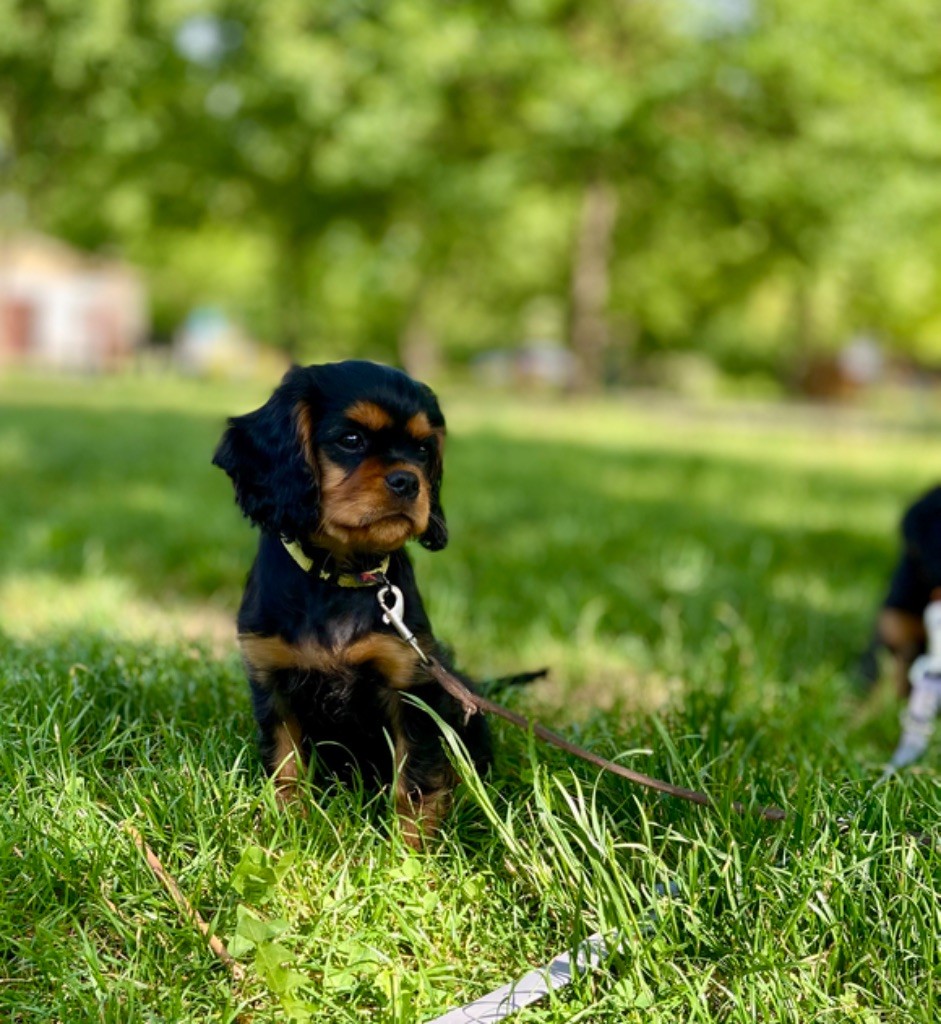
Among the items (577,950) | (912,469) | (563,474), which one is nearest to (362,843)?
(577,950)

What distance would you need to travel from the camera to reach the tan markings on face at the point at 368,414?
276 centimetres

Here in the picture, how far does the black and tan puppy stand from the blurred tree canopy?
62.7 ft

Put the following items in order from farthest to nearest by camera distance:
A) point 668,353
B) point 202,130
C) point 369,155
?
point 668,353 → point 202,130 → point 369,155

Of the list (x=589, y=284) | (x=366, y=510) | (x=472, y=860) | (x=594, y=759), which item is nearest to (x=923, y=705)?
(x=594, y=759)

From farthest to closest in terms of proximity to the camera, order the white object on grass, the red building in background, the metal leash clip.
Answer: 1. the red building in background
2. the white object on grass
3. the metal leash clip

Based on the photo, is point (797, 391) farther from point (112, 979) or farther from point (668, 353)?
point (112, 979)

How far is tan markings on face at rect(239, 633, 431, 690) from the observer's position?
8.66 ft

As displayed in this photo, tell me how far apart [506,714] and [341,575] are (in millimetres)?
491

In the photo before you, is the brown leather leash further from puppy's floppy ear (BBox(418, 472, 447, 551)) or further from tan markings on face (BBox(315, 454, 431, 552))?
puppy's floppy ear (BBox(418, 472, 447, 551))

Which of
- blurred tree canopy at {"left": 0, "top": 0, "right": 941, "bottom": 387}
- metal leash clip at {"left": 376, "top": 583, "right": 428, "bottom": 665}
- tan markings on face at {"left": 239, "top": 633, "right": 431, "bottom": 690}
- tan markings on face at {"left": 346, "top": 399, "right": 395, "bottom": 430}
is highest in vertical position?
blurred tree canopy at {"left": 0, "top": 0, "right": 941, "bottom": 387}

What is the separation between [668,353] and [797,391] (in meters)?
9.78

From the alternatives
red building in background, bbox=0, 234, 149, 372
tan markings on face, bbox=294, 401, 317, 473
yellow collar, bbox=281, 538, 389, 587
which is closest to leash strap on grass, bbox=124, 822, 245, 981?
yellow collar, bbox=281, 538, 389, 587

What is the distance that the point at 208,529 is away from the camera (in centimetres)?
715

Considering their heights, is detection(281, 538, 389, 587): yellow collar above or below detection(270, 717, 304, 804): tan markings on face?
above
